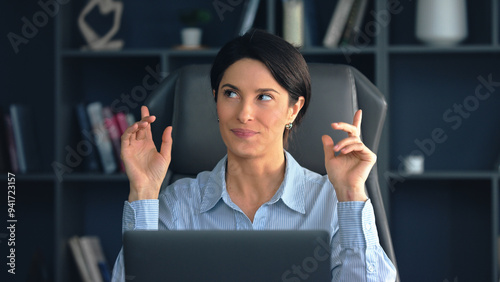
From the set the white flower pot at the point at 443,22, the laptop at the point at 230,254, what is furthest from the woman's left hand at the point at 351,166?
the white flower pot at the point at 443,22

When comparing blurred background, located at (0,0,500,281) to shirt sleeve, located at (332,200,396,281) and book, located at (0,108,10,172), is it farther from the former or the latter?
shirt sleeve, located at (332,200,396,281)

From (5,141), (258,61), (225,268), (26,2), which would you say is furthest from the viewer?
(26,2)

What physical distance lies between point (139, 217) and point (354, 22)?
1509 mm

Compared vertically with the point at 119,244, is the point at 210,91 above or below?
above

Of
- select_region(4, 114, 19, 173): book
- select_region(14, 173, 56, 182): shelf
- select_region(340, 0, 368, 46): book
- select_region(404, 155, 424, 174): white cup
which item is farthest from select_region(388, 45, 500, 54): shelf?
select_region(4, 114, 19, 173): book

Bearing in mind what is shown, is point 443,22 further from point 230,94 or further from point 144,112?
point 144,112

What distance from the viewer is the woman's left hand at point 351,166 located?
51.8 inches

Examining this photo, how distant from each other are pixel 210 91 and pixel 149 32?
4.68 feet

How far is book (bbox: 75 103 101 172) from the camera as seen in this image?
269 cm

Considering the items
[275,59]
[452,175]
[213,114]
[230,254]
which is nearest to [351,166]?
[275,59]

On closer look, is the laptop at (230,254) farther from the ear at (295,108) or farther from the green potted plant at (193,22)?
the green potted plant at (193,22)

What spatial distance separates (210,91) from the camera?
5.23ft

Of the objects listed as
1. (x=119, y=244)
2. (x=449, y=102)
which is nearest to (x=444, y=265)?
(x=449, y=102)

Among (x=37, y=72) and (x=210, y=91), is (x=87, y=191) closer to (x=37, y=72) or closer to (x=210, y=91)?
(x=37, y=72)
